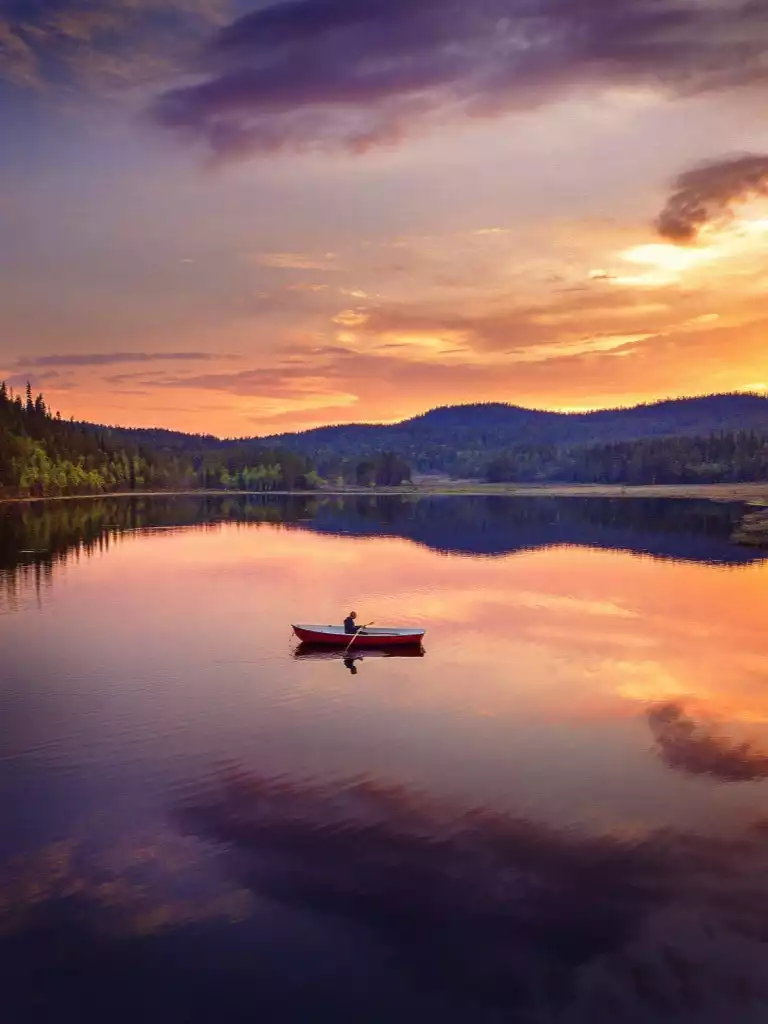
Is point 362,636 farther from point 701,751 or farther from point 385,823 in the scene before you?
point 385,823

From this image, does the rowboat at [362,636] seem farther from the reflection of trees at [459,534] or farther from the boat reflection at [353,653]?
the reflection of trees at [459,534]

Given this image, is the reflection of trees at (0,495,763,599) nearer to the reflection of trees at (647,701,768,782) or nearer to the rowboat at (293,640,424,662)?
the rowboat at (293,640,424,662)

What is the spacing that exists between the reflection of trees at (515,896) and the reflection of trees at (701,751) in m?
6.19

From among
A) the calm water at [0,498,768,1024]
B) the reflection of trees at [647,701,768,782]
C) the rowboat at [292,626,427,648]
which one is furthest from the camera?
the rowboat at [292,626,427,648]

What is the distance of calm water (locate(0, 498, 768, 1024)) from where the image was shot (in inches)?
866

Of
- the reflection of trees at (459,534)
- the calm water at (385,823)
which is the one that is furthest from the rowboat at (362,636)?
the reflection of trees at (459,534)

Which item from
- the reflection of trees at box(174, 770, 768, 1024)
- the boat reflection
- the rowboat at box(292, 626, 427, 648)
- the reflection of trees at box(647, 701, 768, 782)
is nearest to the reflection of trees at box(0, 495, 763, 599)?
the rowboat at box(292, 626, 427, 648)

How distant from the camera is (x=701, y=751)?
38812 millimetres

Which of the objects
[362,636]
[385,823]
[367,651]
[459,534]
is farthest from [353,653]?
[459,534]

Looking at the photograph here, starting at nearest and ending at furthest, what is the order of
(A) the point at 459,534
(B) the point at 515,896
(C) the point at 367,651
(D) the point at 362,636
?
(B) the point at 515,896 < (D) the point at 362,636 < (C) the point at 367,651 < (A) the point at 459,534

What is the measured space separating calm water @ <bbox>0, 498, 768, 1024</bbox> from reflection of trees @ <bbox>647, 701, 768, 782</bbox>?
7.4 inches

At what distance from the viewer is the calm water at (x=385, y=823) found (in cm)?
2198

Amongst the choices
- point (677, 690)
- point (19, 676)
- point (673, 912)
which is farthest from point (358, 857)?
point (19, 676)

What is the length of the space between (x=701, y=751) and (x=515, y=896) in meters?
17.1
